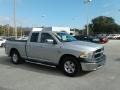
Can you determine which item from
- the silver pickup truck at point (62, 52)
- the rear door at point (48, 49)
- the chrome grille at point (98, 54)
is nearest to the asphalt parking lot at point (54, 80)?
the silver pickup truck at point (62, 52)

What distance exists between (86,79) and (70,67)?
2.87 feet

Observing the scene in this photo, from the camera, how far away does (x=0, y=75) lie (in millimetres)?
8641

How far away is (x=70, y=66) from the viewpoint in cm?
838

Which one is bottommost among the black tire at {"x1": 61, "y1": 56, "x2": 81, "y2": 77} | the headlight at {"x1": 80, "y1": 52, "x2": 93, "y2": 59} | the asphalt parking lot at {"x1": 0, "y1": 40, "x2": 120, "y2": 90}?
the asphalt parking lot at {"x1": 0, "y1": 40, "x2": 120, "y2": 90}

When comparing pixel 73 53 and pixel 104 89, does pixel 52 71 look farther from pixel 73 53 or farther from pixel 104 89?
pixel 104 89

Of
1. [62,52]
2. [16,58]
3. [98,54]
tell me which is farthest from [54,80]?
[16,58]

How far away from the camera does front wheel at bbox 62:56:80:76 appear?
322 inches

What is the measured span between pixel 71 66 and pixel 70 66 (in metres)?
0.05

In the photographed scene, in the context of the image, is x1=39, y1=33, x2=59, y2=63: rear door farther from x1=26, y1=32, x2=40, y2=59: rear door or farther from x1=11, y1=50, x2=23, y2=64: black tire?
x1=11, y1=50, x2=23, y2=64: black tire

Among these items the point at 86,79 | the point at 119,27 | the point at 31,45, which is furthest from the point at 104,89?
the point at 119,27

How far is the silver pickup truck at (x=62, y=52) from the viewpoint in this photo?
26.3ft

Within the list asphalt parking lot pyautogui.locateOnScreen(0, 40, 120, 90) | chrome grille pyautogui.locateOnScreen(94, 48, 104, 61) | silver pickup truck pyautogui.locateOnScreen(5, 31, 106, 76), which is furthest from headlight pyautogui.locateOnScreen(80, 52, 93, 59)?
asphalt parking lot pyautogui.locateOnScreen(0, 40, 120, 90)

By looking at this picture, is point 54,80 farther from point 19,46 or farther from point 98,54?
point 19,46

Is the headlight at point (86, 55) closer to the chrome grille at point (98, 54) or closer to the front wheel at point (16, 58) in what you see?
the chrome grille at point (98, 54)
